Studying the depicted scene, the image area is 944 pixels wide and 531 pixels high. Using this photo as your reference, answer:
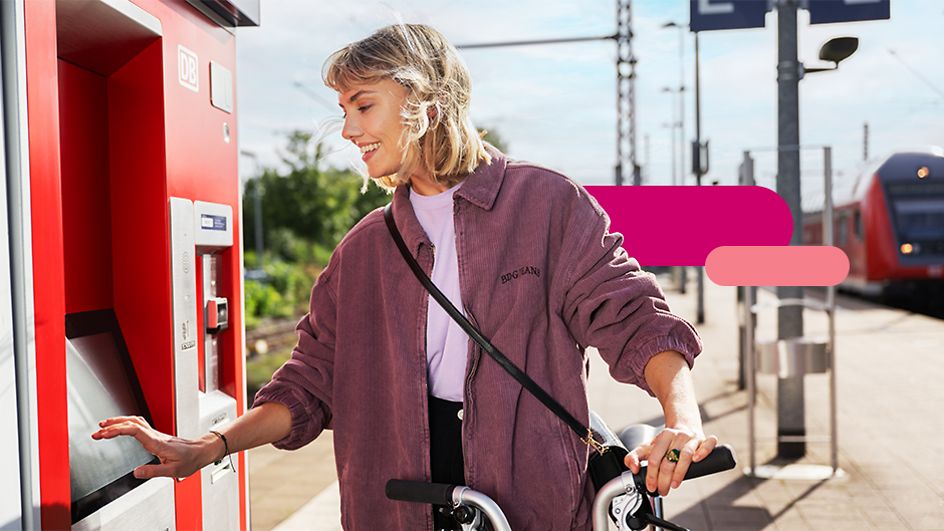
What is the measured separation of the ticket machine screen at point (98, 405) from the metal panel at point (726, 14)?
2.71 m

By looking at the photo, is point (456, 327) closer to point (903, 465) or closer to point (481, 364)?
point (481, 364)

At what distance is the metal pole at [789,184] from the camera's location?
6055mm

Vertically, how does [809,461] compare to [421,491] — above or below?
below

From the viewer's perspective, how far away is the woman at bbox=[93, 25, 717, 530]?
174 cm

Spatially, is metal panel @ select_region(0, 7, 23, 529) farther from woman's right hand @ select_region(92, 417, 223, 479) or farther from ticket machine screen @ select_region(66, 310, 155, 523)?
ticket machine screen @ select_region(66, 310, 155, 523)

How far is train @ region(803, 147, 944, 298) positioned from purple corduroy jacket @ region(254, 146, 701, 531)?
13662mm

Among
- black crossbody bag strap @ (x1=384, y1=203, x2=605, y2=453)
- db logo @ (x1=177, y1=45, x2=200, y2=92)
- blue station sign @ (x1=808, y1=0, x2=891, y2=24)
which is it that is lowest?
black crossbody bag strap @ (x1=384, y1=203, x2=605, y2=453)

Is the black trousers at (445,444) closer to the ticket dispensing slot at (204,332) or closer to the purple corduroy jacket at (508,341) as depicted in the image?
the purple corduroy jacket at (508,341)

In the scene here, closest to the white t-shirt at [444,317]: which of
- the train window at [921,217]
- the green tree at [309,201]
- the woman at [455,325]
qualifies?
the woman at [455,325]

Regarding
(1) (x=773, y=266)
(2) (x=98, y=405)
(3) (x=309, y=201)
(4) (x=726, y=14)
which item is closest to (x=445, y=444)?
(2) (x=98, y=405)

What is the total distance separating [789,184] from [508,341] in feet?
15.8

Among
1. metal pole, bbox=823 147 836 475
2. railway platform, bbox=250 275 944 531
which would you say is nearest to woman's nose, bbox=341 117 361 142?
railway platform, bbox=250 275 944 531

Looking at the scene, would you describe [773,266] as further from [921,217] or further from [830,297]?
[921,217]

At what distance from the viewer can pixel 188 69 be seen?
8.29 ft
